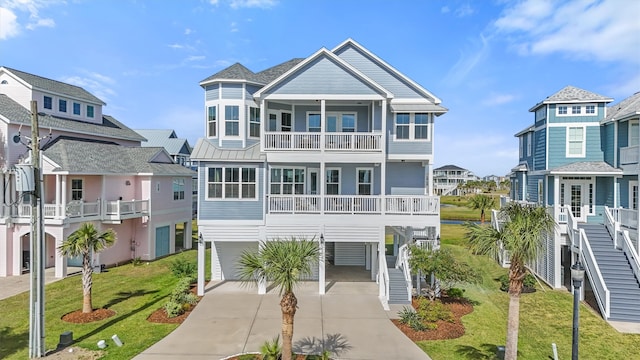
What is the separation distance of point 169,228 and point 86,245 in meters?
13.1

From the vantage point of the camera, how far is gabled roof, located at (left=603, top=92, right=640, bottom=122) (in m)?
17.4

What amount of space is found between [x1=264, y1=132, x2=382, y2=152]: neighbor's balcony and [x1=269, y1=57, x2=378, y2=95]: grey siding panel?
2.11 metres

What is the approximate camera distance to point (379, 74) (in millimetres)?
19453

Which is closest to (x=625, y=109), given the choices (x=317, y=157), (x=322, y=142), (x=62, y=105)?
(x=322, y=142)

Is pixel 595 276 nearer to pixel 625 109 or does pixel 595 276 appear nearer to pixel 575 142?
pixel 575 142

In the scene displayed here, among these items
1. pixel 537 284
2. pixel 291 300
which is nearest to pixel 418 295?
pixel 537 284

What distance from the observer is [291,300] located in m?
9.34

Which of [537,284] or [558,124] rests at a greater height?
[558,124]

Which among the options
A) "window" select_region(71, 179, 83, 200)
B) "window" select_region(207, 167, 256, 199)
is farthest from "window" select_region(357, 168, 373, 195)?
"window" select_region(71, 179, 83, 200)

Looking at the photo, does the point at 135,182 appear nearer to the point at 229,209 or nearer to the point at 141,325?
the point at 229,209

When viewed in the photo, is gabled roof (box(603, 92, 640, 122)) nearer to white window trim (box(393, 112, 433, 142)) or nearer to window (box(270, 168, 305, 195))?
white window trim (box(393, 112, 433, 142))

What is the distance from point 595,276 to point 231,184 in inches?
668

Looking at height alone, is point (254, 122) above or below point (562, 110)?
below

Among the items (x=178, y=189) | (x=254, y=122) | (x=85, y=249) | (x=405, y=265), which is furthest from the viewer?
(x=178, y=189)
